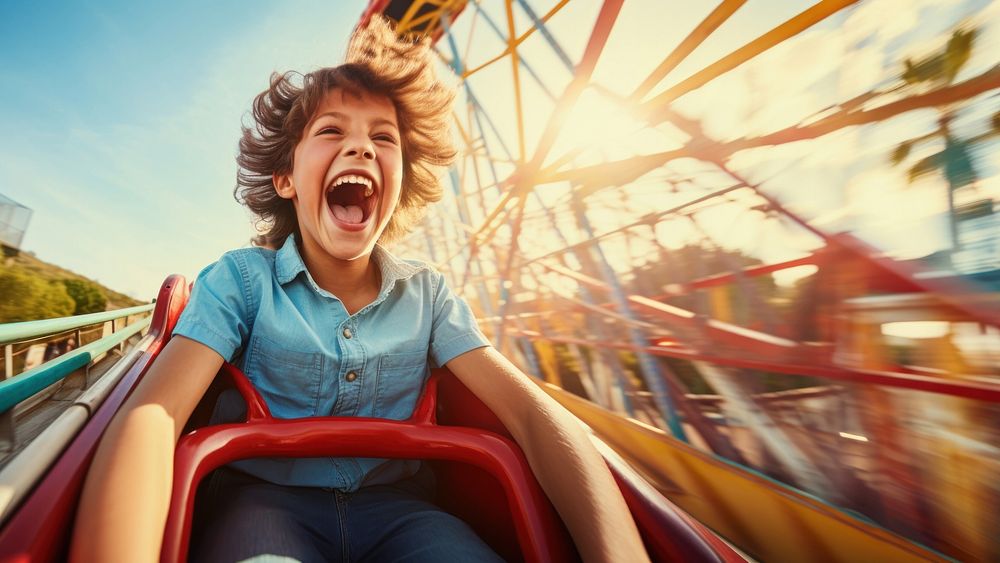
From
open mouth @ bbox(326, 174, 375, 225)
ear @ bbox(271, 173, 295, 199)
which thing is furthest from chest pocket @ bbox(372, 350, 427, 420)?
ear @ bbox(271, 173, 295, 199)

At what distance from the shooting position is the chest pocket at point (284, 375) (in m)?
0.88

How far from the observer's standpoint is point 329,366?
904 millimetres

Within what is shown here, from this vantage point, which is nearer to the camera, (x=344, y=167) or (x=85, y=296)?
(x=344, y=167)

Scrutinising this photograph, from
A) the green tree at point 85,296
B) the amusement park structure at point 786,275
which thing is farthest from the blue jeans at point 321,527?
the green tree at point 85,296

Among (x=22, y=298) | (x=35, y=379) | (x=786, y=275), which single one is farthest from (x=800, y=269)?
(x=22, y=298)

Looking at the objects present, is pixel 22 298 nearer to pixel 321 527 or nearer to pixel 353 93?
pixel 353 93

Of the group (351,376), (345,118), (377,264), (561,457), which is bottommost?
(561,457)

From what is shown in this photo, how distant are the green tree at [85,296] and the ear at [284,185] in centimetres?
1152

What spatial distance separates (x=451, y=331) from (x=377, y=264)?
10.7 inches

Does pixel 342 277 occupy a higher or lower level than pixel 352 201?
lower

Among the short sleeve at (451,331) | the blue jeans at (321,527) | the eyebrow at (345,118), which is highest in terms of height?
the eyebrow at (345,118)

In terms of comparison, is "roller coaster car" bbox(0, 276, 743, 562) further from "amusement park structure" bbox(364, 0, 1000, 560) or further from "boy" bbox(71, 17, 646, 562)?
"amusement park structure" bbox(364, 0, 1000, 560)

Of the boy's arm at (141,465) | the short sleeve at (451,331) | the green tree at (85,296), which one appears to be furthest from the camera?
the green tree at (85,296)

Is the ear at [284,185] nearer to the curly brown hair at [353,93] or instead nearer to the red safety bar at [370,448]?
the curly brown hair at [353,93]
